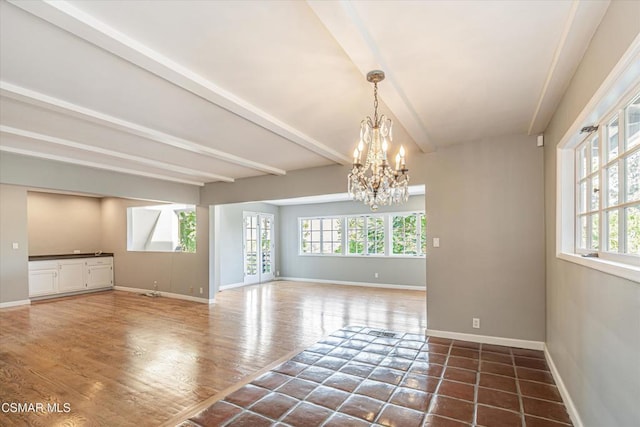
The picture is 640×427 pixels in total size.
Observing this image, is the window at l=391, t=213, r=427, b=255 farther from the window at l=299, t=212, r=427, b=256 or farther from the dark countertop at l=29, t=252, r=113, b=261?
the dark countertop at l=29, t=252, r=113, b=261

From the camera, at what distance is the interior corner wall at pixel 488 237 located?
3707mm

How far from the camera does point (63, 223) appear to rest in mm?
7977

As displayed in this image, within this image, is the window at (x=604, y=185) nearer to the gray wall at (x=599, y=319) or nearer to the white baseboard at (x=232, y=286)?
the gray wall at (x=599, y=319)

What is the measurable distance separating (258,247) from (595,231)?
27.1 feet

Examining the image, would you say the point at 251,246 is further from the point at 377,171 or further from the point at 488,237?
the point at 377,171

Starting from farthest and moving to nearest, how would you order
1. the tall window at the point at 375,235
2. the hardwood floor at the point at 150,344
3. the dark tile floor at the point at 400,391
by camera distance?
the tall window at the point at 375,235
the hardwood floor at the point at 150,344
the dark tile floor at the point at 400,391

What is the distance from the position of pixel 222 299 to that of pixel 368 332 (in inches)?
149

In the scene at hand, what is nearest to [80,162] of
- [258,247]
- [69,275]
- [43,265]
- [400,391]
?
[43,265]

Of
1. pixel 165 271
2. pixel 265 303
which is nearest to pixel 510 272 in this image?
pixel 265 303

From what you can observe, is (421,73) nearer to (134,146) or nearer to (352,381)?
(352,381)

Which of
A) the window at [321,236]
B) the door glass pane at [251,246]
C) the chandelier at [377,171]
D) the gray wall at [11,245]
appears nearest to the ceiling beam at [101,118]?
the chandelier at [377,171]

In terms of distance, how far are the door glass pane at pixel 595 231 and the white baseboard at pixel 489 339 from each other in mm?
1940

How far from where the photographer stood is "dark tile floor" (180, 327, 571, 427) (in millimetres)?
2393

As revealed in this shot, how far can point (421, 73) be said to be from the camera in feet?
7.48
